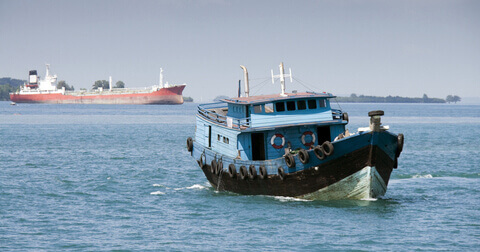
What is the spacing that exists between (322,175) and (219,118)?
808 cm

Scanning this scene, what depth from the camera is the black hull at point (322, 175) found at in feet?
83.2

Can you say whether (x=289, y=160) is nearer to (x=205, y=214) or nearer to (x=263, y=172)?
(x=263, y=172)

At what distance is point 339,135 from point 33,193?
15969mm

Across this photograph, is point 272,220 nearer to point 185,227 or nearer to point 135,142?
point 185,227

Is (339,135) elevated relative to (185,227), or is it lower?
elevated

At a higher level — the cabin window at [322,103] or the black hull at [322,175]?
the cabin window at [322,103]

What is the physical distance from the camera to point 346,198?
1036 inches

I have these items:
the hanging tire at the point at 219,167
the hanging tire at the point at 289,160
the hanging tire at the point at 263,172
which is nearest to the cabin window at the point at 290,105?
the hanging tire at the point at 263,172

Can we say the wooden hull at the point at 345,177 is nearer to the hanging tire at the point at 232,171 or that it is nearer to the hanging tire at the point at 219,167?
the hanging tire at the point at 232,171

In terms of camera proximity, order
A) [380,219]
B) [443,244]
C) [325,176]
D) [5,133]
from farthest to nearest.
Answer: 1. [5,133]
2. [325,176]
3. [380,219]
4. [443,244]

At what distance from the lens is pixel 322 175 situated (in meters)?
26.1

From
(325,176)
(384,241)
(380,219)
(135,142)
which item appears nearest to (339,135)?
(325,176)

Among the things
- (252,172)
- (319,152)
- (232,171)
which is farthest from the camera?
(232,171)

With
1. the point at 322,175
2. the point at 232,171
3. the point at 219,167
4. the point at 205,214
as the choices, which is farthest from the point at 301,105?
the point at 205,214
